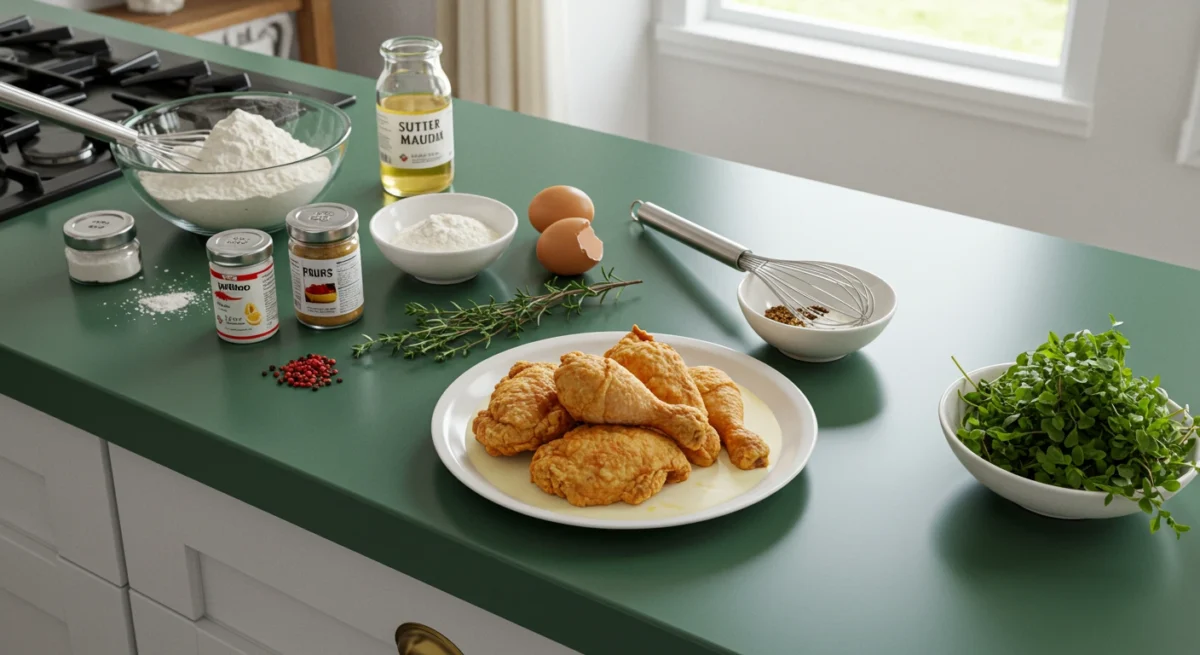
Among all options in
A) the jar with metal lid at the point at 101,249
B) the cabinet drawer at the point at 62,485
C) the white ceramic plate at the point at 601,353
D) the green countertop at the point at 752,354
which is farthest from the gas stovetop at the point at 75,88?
the white ceramic plate at the point at 601,353

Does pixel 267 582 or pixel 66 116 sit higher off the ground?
pixel 66 116

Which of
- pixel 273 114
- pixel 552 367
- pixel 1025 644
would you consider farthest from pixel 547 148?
pixel 1025 644

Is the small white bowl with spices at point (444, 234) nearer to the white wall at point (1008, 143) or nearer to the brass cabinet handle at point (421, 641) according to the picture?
the brass cabinet handle at point (421, 641)

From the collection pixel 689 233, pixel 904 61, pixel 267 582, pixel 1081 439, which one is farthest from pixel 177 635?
pixel 904 61

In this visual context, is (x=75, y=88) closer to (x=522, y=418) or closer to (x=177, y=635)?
(x=177, y=635)

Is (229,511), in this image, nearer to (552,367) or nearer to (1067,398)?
(552,367)

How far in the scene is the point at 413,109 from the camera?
4.10 feet

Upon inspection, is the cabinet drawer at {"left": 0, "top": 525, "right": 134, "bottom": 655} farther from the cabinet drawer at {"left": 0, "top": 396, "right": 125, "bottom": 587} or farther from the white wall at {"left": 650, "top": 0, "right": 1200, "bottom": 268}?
the white wall at {"left": 650, "top": 0, "right": 1200, "bottom": 268}

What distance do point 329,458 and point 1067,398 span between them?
0.55 m

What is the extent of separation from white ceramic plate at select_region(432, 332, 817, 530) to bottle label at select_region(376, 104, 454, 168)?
379mm

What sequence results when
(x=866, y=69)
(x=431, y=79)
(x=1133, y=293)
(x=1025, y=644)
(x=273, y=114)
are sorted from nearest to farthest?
(x=1025, y=644) → (x=1133, y=293) → (x=431, y=79) → (x=273, y=114) → (x=866, y=69)

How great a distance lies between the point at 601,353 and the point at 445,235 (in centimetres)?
23

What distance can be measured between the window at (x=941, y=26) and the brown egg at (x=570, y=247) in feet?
5.91

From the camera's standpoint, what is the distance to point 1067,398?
2.51 feet
